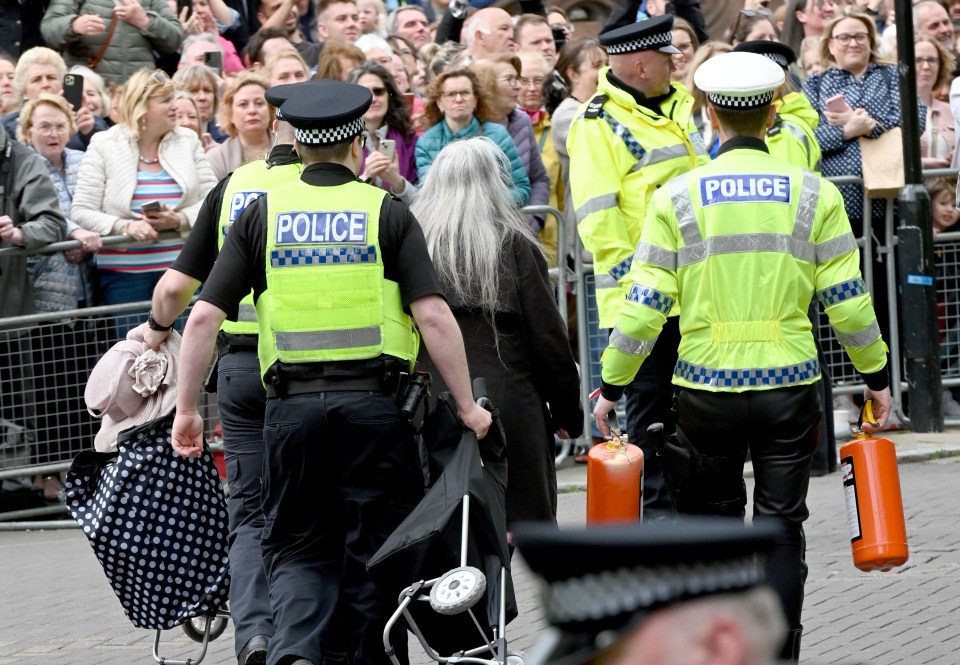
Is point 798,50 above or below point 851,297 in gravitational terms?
above

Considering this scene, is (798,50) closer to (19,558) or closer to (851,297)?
(19,558)

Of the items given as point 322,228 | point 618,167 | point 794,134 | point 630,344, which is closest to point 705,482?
point 630,344

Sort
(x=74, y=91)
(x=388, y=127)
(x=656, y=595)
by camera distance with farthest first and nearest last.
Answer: (x=74, y=91) → (x=388, y=127) → (x=656, y=595)

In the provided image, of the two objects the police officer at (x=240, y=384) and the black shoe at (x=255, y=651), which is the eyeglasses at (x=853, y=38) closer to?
the police officer at (x=240, y=384)

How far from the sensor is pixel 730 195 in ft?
19.0

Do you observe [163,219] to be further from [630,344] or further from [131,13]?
[630,344]

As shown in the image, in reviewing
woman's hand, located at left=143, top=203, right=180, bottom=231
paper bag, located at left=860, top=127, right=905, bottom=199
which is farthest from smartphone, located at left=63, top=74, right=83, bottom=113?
paper bag, located at left=860, top=127, right=905, bottom=199

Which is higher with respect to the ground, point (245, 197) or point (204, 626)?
point (245, 197)

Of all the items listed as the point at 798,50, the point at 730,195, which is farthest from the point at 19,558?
the point at 798,50

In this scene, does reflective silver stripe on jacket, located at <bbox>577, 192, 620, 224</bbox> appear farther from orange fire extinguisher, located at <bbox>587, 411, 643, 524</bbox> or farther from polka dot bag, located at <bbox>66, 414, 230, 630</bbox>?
polka dot bag, located at <bbox>66, 414, 230, 630</bbox>

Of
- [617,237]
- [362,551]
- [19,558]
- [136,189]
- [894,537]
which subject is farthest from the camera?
[136,189]

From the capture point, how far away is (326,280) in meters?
5.60

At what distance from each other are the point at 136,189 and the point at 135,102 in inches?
19.3

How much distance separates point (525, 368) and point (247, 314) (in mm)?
1088
